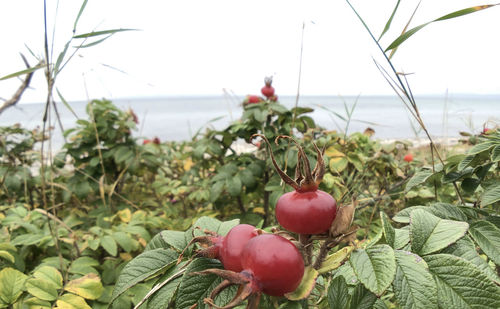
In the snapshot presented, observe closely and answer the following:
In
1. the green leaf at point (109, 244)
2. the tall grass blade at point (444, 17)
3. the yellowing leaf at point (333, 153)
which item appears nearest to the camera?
the tall grass blade at point (444, 17)

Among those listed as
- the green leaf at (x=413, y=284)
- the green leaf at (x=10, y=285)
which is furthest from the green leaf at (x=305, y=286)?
the green leaf at (x=10, y=285)

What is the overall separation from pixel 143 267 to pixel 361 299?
0.37 m

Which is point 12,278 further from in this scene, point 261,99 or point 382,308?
point 261,99

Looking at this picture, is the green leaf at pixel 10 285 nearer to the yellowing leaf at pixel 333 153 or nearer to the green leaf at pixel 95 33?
the green leaf at pixel 95 33

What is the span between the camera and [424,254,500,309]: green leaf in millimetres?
425

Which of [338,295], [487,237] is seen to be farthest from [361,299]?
[487,237]

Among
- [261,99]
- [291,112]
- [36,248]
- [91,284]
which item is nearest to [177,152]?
[261,99]

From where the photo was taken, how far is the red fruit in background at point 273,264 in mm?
435

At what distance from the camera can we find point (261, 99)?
2.11 meters

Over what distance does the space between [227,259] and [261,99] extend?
170 centimetres

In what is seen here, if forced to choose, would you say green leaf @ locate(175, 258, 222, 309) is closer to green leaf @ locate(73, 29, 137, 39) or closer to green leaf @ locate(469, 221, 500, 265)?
green leaf @ locate(469, 221, 500, 265)

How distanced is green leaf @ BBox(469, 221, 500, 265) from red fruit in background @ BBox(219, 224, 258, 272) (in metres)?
0.40

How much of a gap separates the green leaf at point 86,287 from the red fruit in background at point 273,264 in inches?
30.6

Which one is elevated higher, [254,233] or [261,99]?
[261,99]
